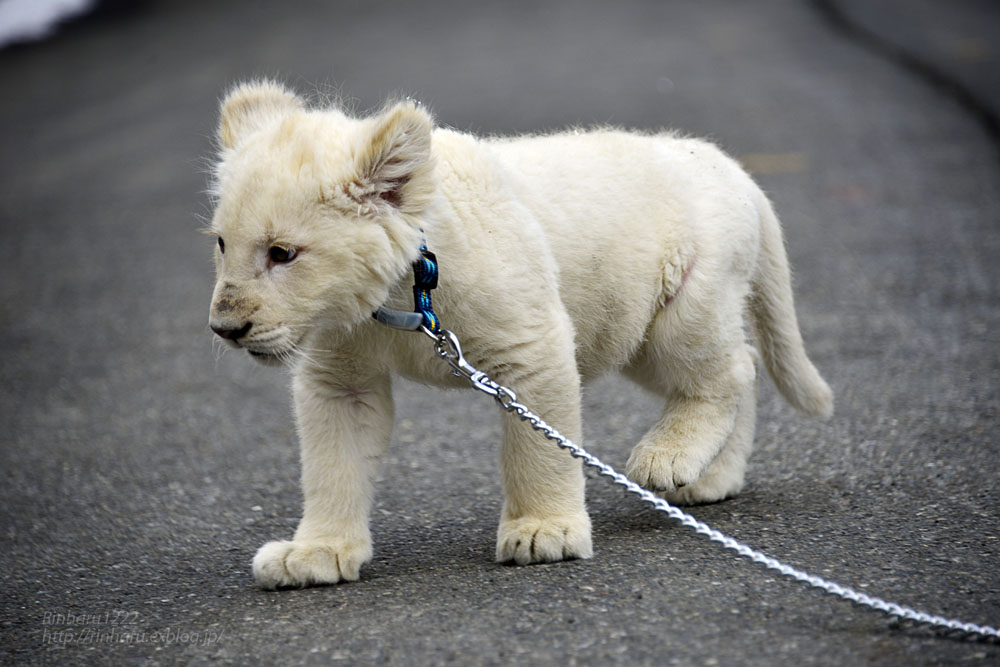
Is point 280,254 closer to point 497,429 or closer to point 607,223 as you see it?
point 607,223

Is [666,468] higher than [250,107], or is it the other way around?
[250,107]

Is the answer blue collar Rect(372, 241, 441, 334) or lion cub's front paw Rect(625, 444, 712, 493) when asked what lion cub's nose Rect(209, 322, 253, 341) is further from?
lion cub's front paw Rect(625, 444, 712, 493)

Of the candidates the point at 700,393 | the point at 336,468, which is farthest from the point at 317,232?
the point at 700,393

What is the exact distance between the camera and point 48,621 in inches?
157

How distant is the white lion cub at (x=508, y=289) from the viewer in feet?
11.8

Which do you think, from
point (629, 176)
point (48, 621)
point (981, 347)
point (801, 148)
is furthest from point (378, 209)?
point (801, 148)

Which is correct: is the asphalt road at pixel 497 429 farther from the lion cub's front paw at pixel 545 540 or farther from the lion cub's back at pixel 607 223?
the lion cub's back at pixel 607 223

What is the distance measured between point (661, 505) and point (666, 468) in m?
0.84

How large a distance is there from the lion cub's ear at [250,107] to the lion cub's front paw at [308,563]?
144cm

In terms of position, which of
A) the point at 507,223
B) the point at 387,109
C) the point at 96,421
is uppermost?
the point at 387,109

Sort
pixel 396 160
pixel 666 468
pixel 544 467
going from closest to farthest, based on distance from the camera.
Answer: pixel 396 160
pixel 544 467
pixel 666 468

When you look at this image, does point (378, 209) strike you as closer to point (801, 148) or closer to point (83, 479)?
Result: point (83, 479)

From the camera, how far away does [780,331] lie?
5090 mm

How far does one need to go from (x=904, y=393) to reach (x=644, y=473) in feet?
7.83
